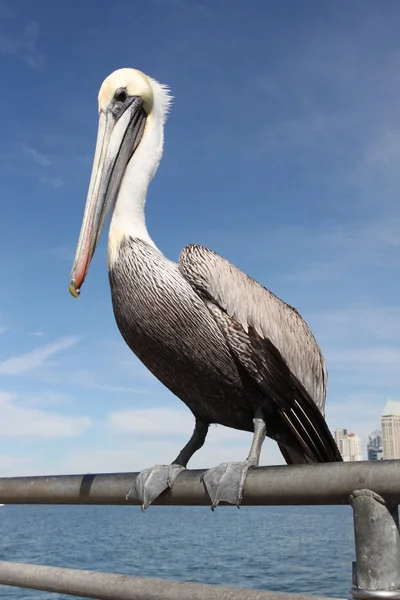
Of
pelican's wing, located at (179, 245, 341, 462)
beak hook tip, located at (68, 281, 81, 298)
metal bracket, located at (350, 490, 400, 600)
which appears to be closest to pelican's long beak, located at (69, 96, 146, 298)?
beak hook tip, located at (68, 281, 81, 298)

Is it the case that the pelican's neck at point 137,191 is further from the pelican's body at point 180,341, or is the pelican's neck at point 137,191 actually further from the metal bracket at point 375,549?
the metal bracket at point 375,549

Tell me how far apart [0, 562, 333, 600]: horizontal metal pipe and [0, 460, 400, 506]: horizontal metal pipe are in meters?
0.19

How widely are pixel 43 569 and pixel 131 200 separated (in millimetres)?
1815

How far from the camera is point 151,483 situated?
2150mm

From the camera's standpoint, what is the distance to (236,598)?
1490 mm

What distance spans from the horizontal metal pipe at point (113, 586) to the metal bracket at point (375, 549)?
0.09m

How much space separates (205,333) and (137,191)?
0.84m

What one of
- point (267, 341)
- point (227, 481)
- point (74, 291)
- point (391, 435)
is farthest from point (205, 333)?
point (391, 435)

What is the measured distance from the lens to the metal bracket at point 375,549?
4.28 ft

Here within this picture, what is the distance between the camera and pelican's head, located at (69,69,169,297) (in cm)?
320

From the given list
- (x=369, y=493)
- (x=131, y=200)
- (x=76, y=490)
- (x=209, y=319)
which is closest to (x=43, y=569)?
(x=76, y=490)

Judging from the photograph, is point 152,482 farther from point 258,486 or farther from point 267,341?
point 267,341

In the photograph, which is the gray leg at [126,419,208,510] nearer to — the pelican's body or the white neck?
the pelican's body

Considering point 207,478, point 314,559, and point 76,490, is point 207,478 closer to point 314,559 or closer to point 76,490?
point 76,490
